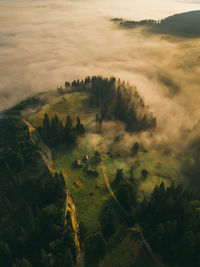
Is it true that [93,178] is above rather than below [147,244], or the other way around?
above

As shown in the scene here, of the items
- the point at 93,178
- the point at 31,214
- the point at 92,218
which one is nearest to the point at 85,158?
the point at 93,178

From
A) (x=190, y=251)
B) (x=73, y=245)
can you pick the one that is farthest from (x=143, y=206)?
(x=73, y=245)

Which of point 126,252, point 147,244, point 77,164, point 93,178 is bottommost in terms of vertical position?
point 126,252

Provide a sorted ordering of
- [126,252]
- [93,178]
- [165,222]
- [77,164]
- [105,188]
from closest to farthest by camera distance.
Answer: [126,252] < [165,222] < [105,188] < [93,178] < [77,164]

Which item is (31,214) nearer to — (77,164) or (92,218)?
(92,218)

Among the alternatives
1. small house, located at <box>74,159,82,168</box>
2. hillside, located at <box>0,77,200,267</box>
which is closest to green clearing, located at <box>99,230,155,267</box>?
hillside, located at <box>0,77,200,267</box>

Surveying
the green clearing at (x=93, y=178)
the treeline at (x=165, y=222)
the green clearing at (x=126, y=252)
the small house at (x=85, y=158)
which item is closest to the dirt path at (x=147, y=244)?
the treeline at (x=165, y=222)

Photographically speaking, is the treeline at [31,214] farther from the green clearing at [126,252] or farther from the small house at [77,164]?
the small house at [77,164]
